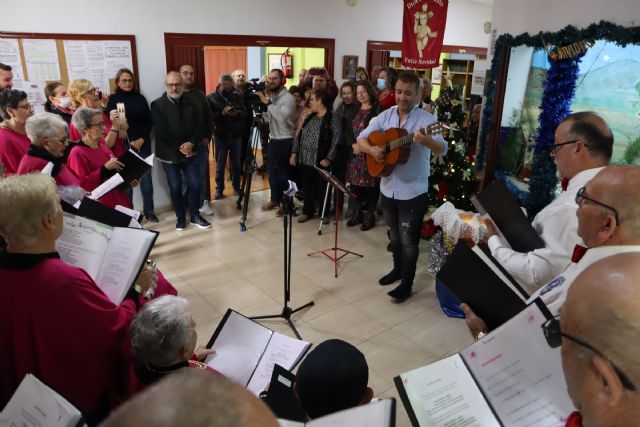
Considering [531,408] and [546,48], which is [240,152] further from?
[531,408]

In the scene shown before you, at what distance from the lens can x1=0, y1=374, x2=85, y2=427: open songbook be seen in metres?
1.08

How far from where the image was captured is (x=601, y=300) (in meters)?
0.83

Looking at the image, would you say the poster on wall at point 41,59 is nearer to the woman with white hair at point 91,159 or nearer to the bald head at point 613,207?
the woman with white hair at point 91,159

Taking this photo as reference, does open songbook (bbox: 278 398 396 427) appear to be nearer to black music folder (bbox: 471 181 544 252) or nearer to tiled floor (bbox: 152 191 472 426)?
black music folder (bbox: 471 181 544 252)

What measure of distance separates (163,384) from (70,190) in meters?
2.68

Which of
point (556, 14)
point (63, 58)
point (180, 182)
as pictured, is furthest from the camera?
point (180, 182)

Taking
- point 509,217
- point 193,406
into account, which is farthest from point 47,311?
point 509,217

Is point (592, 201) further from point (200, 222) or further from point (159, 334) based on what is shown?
point (200, 222)

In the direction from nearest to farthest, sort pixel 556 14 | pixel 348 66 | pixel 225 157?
pixel 556 14 < pixel 225 157 < pixel 348 66

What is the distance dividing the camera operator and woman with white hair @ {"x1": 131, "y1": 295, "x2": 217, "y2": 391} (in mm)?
3860

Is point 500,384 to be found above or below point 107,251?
below

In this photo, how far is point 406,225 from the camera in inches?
134

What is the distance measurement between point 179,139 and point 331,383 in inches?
163

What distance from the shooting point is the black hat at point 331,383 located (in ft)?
4.28
